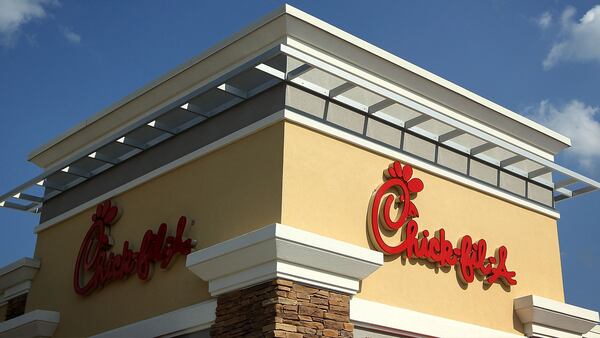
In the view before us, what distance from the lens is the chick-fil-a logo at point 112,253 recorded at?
11812mm

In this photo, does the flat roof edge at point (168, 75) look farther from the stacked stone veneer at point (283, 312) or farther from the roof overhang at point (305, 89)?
the stacked stone veneer at point (283, 312)

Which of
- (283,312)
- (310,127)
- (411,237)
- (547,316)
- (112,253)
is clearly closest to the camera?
(283,312)

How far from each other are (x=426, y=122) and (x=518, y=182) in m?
2.15

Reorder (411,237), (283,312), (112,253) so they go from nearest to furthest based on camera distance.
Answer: (283,312) → (411,237) → (112,253)

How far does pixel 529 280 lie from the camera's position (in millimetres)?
13305

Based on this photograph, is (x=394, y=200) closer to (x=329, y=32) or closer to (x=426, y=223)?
(x=426, y=223)

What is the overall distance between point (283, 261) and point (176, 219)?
285cm

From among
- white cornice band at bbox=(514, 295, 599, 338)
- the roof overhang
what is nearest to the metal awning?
the roof overhang

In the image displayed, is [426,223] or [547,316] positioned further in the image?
[547,316]

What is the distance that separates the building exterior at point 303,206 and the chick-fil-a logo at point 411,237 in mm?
23

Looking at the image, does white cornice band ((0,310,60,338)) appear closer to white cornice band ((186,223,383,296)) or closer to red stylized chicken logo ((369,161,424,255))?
white cornice band ((186,223,383,296))

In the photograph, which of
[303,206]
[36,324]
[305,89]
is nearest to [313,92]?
[305,89]

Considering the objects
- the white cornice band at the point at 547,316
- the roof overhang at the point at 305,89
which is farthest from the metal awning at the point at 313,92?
the white cornice band at the point at 547,316

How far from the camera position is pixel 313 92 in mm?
11312
